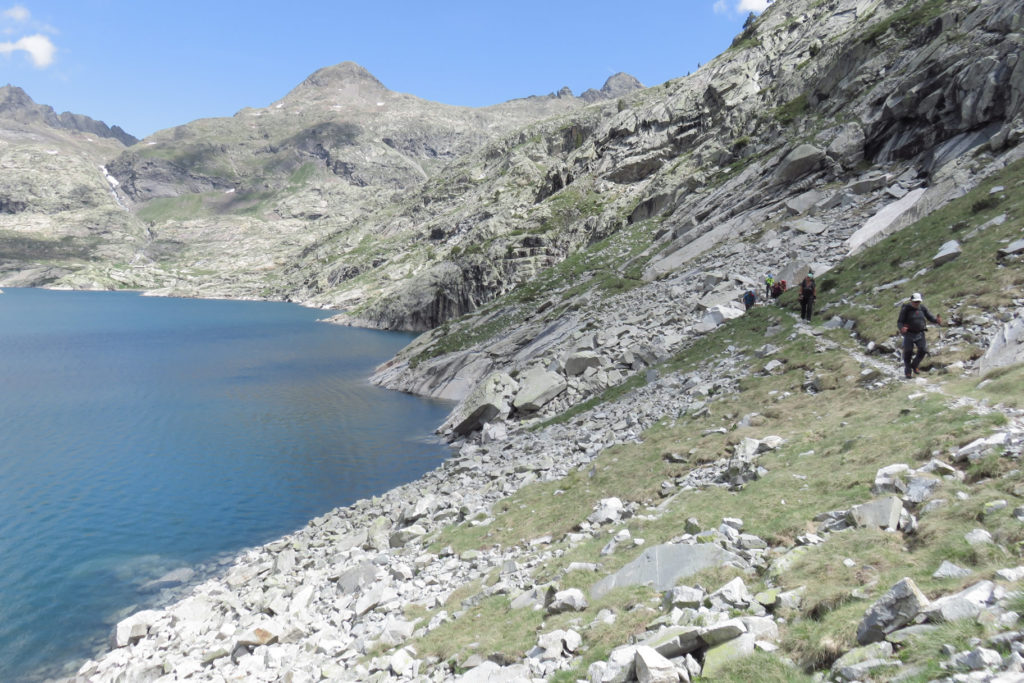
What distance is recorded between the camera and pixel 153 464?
5072 cm

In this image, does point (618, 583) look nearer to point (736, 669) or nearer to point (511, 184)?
point (736, 669)

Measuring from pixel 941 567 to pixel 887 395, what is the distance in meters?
14.7

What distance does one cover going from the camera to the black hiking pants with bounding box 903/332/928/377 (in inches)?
874

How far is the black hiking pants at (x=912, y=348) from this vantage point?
22203 millimetres

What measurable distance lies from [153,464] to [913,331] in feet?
192

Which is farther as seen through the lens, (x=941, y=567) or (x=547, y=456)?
(x=547, y=456)

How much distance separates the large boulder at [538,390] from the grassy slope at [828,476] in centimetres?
1328

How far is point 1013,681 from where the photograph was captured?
586 cm

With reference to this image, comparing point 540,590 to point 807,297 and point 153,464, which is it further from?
point 153,464

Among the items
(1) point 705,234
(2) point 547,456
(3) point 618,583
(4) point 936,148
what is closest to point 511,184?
(1) point 705,234

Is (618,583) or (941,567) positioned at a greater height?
(941,567)

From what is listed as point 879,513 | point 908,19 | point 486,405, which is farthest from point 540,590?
point 908,19

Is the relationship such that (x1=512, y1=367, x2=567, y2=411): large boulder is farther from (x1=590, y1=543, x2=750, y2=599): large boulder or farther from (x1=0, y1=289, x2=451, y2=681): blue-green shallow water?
(x1=590, y1=543, x2=750, y2=599): large boulder

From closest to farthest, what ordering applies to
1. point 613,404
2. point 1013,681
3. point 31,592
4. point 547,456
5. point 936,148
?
point 1013,681, point 31,592, point 547,456, point 613,404, point 936,148
